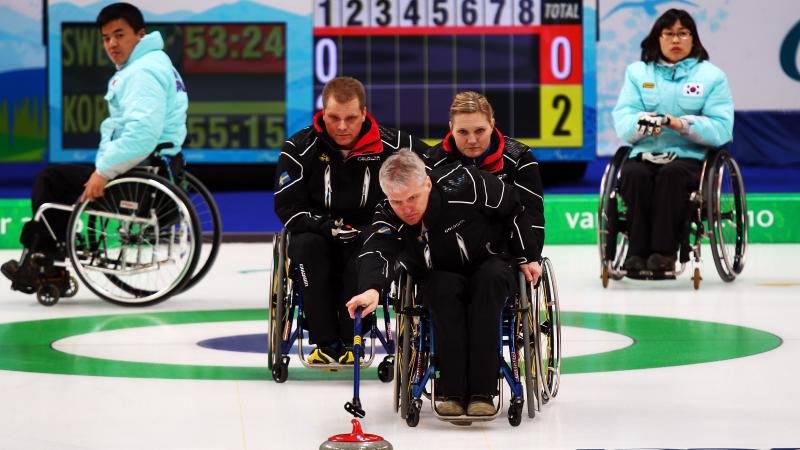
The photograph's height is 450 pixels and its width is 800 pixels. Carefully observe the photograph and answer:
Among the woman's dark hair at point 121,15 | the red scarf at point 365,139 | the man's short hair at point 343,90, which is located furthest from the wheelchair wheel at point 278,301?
the woman's dark hair at point 121,15

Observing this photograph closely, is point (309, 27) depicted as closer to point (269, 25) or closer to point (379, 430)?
point (269, 25)

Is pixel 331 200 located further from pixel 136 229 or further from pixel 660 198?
pixel 660 198

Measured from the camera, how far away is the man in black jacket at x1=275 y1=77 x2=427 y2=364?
14.5 ft

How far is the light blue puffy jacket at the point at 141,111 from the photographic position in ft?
20.0

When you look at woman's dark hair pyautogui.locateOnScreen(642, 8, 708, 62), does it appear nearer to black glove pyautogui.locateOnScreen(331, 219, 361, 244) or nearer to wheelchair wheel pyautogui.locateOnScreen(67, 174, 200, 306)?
wheelchair wheel pyautogui.locateOnScreen(67, 174, 200, 306)

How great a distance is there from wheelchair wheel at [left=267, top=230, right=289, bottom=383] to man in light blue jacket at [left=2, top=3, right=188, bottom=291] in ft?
6.03

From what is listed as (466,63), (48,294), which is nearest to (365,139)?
(48,294)

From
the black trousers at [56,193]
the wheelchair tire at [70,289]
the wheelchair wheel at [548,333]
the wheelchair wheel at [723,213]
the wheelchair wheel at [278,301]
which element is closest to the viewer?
the wheelchair wheel at [548,333]

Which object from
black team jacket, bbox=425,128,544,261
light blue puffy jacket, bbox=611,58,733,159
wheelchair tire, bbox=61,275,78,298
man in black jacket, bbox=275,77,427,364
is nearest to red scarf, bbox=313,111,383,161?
man in black jacket, bbox=275,77,427,364

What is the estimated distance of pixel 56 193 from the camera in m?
6.36

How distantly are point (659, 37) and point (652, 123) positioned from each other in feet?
1.85

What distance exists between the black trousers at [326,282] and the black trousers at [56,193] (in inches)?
85.5

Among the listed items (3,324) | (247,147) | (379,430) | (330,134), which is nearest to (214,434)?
(379,430)

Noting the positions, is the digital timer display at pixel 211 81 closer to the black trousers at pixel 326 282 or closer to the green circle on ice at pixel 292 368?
the green circle on ice at pixel 292 368
